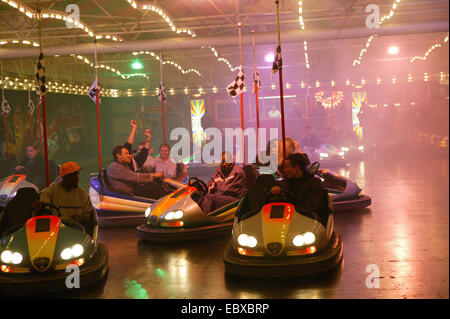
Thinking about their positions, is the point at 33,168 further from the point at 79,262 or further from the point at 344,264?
the point at 344,264

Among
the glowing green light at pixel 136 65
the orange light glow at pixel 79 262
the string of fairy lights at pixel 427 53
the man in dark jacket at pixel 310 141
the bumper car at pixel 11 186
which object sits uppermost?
the string of fairy lights at pixel 427 53

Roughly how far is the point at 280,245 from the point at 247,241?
8.9 inches

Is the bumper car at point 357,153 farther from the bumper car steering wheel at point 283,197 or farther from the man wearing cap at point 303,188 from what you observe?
the bumper car steering wheel at point 283,197

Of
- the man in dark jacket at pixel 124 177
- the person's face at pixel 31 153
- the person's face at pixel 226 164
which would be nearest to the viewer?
the person's face at pixel 226 164

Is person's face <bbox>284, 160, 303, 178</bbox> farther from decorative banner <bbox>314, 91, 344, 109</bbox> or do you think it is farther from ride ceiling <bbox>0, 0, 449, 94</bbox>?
decorative banner <bbox>314, 91, 344, 109</bbox>

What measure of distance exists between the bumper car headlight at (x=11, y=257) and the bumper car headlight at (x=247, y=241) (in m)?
1.36

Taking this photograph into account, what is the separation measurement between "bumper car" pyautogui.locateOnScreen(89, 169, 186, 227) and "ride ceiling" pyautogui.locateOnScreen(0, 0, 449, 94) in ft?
9.98

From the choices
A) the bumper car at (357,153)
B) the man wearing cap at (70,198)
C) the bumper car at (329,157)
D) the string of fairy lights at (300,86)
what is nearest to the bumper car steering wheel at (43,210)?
the man wearing cap at (70,198)

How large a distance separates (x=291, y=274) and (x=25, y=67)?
10.0m

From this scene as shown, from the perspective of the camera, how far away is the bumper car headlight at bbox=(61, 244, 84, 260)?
3182 mm

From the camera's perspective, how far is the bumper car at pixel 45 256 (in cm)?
306
